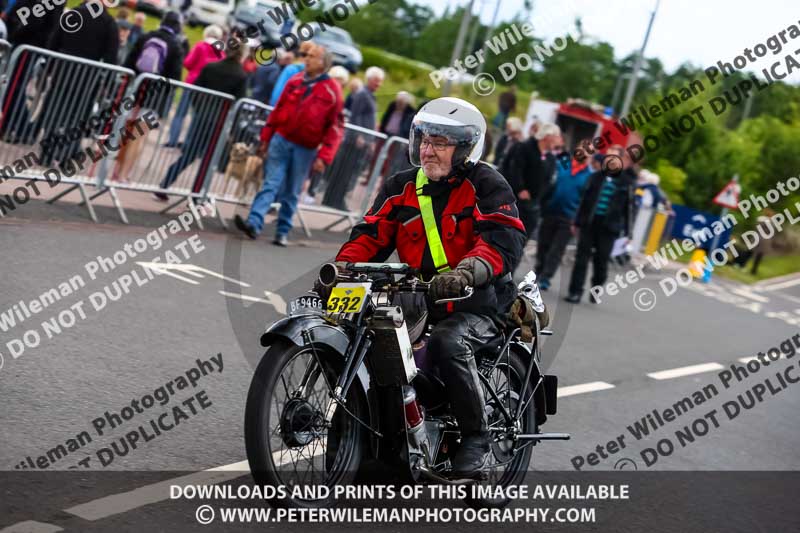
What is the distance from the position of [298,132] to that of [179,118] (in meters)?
1.22

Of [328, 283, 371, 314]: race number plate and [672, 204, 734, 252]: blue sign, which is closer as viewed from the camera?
[328, 283, 371, 314]: race number plate

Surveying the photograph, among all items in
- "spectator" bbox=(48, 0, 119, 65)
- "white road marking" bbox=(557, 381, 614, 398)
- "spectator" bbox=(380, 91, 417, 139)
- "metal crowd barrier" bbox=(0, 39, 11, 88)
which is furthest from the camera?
"spectator" bbox=(380, 91, 417, 139)

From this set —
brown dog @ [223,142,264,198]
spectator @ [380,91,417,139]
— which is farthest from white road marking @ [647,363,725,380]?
spectator @ [380,91,417,139]

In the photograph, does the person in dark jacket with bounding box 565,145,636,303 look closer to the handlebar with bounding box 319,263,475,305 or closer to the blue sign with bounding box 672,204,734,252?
the handlebar with bounding box 319,263,475,305

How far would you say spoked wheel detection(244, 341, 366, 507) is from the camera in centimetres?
455

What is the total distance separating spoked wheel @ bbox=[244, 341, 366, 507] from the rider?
1.65 feet

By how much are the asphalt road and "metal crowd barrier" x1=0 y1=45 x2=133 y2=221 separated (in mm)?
477

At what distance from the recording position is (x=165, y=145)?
12492 mm

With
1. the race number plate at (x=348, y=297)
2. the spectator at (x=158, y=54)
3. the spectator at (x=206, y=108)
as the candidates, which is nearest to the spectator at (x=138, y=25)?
the spectator at (x=158, y=54)
